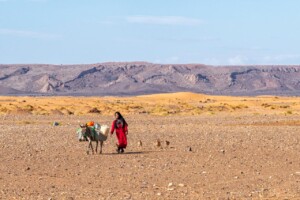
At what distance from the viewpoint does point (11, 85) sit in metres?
192

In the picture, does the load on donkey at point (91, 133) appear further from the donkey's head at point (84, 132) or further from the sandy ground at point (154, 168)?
the sandy ground at point (154, 168)

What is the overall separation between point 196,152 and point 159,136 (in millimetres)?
6835

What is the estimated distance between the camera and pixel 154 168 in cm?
1953

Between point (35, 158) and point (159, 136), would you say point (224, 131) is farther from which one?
point (35, 158)

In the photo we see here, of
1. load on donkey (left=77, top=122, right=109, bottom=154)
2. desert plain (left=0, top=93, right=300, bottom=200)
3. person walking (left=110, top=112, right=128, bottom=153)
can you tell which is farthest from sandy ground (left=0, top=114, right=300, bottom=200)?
load on donkey (left=77, top=122, right=109, bottom=154)

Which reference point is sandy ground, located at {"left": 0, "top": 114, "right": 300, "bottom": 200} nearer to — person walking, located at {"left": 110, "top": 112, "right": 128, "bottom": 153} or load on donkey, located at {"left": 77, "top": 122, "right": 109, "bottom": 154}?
person walking, located at {"left": 110, "top": 112, "right": 128, "bottom": 153}

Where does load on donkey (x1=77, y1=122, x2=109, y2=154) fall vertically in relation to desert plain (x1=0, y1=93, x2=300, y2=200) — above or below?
above

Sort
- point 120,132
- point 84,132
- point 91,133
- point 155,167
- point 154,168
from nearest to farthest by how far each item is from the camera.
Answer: point 154,168, point 155,167, point 84,132, point 91,133, point 120,132

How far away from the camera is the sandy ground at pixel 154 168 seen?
15312mm

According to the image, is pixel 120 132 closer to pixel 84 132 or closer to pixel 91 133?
pixel 91 133

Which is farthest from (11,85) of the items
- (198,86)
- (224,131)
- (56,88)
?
(224,131)

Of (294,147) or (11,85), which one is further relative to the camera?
(11,85)

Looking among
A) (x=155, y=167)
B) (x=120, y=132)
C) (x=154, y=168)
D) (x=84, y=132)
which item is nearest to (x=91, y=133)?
(x=84, y=132)

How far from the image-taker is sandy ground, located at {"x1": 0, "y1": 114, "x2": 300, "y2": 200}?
1531cm
